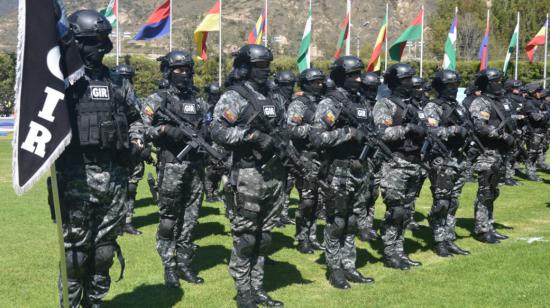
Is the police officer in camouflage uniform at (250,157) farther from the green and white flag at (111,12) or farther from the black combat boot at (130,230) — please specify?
the green and white flag at (111,12)

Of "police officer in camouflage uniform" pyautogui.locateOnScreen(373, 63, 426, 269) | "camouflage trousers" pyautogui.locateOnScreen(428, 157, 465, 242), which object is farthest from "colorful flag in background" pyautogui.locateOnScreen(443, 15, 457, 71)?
"police officer in camouflage uniform" pyautogui.locateOnScreen(373, 63, 426, 269)

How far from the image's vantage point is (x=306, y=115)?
31.2 ft

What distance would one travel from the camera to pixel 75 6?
14925cm

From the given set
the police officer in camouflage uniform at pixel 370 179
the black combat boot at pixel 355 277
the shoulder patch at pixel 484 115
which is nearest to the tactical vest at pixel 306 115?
the police officer in camouflage uniform at pixel 370 179

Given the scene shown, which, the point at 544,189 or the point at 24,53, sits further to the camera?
the point at 544,189

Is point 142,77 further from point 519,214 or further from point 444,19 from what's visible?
point 519,214

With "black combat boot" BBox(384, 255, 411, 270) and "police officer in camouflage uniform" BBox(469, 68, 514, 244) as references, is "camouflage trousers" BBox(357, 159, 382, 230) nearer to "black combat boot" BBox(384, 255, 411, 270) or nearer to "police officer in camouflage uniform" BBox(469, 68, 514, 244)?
"black combat boot" BBox(384, 255, 411, 270)

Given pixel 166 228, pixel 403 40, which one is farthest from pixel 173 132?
pixel 403 40

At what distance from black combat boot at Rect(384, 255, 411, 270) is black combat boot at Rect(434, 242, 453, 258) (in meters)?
0.89

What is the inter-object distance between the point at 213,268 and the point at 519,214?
22.8 ft

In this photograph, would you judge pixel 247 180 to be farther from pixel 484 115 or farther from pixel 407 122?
pixel 484 115

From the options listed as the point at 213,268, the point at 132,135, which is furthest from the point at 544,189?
the point at 132,135

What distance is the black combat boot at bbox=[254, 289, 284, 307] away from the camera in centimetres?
649

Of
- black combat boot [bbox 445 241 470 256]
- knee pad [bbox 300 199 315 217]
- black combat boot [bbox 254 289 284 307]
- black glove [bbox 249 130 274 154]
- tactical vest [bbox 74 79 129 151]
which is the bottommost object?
black combat boot [bbox 445 241 470 256]
